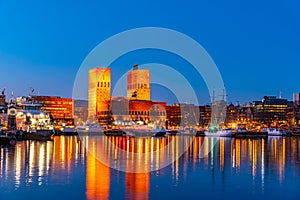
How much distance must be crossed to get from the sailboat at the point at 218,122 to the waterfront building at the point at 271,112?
143ft

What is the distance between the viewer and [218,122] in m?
127

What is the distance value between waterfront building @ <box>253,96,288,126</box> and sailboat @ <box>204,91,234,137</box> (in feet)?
143

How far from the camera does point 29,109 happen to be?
7231 centimetres

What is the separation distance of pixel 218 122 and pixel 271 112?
61.6m

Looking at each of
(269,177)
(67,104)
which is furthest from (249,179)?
(67,104)

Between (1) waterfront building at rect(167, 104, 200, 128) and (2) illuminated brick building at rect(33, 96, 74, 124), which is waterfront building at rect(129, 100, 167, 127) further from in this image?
(2) illuminated brick building at rect(33, 96, 74, 124)

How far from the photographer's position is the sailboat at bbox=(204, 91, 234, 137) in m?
98.2

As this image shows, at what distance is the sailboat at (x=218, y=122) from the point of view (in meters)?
98.2

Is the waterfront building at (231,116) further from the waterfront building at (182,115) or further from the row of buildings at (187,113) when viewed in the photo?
the waterfront building at (182,115)

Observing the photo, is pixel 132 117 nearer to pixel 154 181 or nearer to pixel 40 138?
pixel 40 138

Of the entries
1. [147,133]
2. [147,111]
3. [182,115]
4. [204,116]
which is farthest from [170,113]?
[147,133]

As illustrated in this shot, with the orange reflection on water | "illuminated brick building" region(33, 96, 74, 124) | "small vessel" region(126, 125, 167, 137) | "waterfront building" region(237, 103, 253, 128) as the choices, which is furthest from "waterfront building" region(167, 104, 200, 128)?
the orange reflection on water

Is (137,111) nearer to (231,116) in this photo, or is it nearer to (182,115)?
(182,115)

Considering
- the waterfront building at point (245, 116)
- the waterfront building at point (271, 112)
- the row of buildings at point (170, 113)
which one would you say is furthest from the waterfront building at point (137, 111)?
the waterfront building at point (271, 112)
